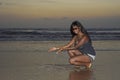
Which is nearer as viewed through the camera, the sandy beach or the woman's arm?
the sandy beach

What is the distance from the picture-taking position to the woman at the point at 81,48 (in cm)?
1037

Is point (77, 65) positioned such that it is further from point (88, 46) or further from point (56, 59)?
point (56, 59)

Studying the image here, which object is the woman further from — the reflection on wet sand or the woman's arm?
the reflection on wet sand

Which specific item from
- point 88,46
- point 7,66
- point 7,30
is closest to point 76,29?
point 88,46

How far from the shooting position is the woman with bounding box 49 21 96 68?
10.4m

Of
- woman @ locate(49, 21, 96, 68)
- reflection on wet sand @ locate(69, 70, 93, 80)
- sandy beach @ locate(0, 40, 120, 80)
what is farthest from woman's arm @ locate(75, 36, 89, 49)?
reflection on wet sand @ locate(69, 70, 93, 80)

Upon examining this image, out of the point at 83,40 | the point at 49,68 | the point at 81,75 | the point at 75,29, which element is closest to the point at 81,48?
the point at 83,40

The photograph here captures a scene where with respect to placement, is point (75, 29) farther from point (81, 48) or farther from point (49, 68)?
point (49, 68)

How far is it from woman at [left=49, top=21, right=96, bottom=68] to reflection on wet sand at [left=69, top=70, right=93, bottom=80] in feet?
2.19

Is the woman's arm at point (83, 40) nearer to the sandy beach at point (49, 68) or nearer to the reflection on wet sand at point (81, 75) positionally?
the sandy beach at point (49, 68)

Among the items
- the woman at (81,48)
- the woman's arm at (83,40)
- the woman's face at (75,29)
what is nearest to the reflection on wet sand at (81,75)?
the woman at (81,48)

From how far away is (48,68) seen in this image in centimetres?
1055

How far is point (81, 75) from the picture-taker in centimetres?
926

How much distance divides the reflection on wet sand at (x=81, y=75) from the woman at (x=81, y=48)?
669 millimetres
